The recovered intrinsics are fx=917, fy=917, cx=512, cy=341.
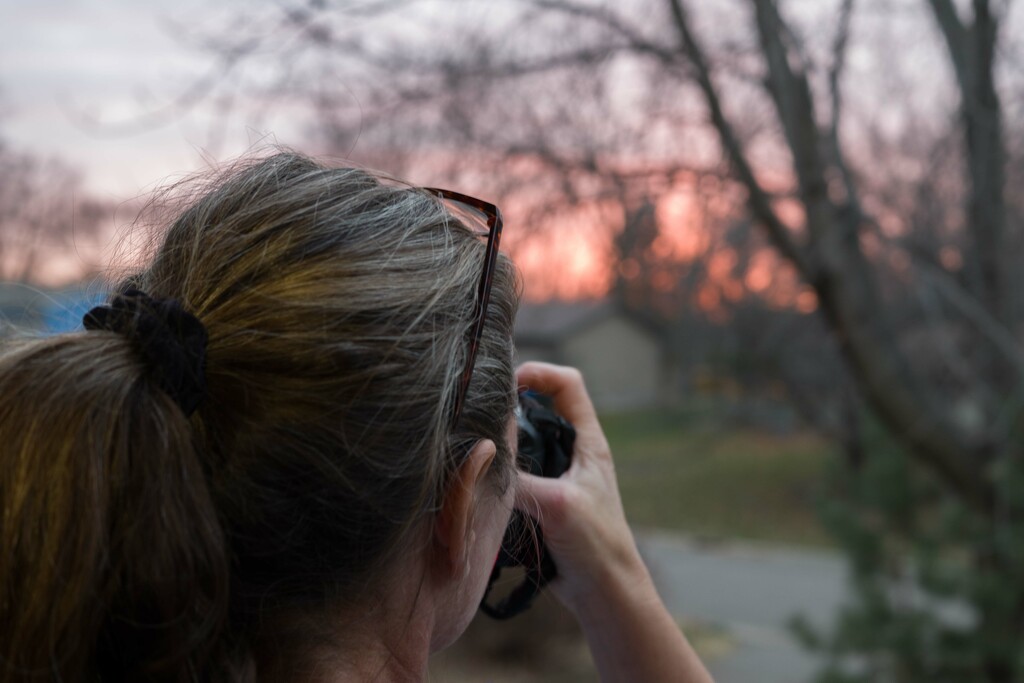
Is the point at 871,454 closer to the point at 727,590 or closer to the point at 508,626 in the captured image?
the point at 508,626

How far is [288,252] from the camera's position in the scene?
919mm

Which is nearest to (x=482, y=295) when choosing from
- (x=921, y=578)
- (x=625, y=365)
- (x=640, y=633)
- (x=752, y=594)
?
(x=640, y=633)

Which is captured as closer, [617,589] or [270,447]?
[270,447]

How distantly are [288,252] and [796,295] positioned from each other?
601 cm

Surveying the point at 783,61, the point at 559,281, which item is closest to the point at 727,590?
the point at 559,281

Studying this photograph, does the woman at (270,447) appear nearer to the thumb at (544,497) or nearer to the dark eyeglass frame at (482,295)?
the dark eyeglass frame at (482,295)

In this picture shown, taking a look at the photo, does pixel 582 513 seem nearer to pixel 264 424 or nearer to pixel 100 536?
pixel 264 424

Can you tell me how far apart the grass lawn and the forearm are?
26.3 ft

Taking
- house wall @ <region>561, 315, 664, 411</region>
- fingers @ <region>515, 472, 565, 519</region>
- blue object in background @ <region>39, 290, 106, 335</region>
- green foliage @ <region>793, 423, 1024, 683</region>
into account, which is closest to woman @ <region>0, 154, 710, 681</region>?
fingers @ <region>515, 472, 565, 519</region>

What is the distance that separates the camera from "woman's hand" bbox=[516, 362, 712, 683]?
1.25 metres

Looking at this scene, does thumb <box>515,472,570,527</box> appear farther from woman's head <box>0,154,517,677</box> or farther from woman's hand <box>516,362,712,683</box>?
woman's head <box>0,154,517,677</box>

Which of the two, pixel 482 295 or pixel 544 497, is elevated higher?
pixel 482 295

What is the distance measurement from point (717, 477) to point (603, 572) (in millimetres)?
17342

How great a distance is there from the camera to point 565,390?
54.3 inches
